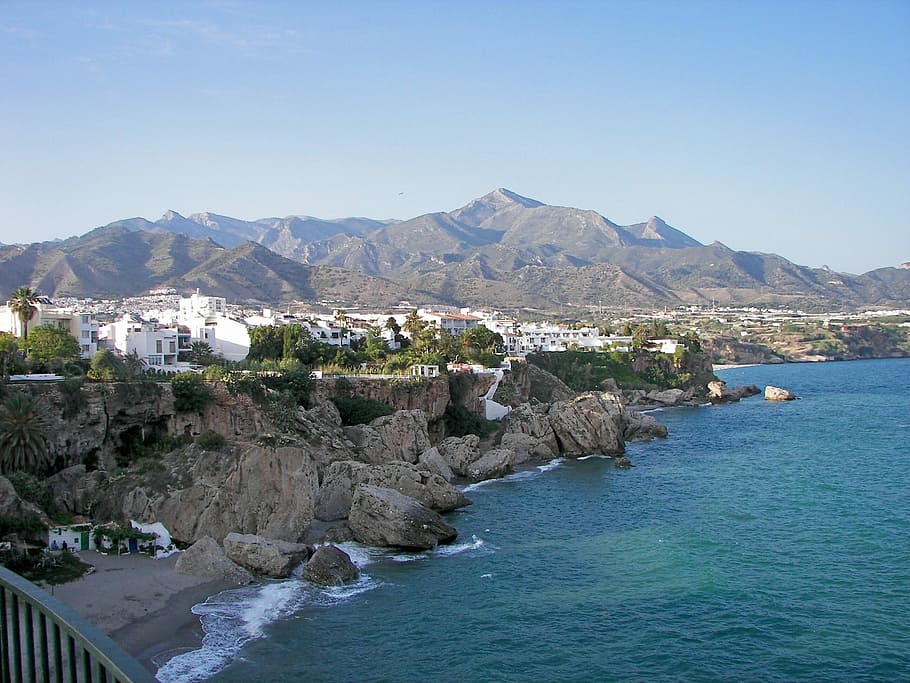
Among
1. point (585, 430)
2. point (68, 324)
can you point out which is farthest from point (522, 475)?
point (68, 324)

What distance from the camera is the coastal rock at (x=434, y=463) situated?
42.1 m

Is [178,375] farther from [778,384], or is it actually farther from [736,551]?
[778,384]

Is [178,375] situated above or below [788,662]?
above

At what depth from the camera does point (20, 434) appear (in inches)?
1152

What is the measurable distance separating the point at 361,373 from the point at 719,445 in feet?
82.6

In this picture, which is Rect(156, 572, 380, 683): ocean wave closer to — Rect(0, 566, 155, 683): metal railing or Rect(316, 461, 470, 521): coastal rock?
Rect(316, 461, 470, 521): coastal rock

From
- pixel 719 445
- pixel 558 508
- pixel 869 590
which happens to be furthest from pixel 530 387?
pixel 869 590

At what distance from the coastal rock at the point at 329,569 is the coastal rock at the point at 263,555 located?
680 millimetres

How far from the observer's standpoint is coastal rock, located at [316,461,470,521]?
114 feet

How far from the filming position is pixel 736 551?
29.4m

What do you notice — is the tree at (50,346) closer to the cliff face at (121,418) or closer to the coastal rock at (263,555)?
the cliff face at (121,418)

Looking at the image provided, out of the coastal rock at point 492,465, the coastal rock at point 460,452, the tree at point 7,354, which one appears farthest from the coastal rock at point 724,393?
the tree at point 7,354

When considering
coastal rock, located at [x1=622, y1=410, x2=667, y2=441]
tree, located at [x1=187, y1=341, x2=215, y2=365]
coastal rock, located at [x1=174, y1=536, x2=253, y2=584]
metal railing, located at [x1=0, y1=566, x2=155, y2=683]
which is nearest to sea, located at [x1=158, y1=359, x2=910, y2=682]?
coastal rock, located at [x1=174, y1=536, x2=253, y2=584]

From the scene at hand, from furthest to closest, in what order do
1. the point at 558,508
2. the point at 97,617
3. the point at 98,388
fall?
the point at 558,508 → the point at 98,388 → the point at 97,617
